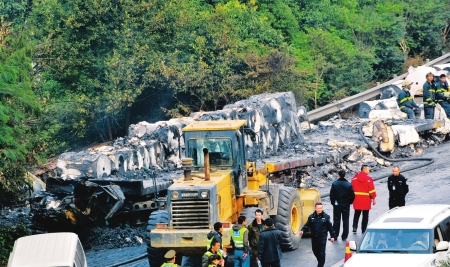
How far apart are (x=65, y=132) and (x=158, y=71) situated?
4483mm

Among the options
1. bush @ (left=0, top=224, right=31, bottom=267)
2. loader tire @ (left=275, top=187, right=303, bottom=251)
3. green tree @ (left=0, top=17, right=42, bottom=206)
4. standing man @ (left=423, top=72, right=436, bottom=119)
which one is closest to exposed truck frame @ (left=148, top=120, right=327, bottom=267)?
loader tire @ (left=275, top=187, right=303, bottom=251)

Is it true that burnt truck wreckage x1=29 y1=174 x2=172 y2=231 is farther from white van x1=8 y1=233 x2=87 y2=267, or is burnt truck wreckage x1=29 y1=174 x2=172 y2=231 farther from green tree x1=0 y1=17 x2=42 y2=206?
white van x1=8 y1=233 x2=87 y2=267

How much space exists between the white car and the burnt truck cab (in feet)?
8.36

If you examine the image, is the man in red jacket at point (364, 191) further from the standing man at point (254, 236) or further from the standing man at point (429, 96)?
the standing man at point (429, 96)

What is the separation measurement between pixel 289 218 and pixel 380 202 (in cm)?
507

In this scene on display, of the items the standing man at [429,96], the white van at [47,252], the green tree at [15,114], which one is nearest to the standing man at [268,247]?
the white van at [47,252]

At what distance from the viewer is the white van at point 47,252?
13625mm

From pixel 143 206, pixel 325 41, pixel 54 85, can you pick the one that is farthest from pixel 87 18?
pixel 143 206

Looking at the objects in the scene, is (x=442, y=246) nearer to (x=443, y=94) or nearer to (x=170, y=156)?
(x=170, y=156)

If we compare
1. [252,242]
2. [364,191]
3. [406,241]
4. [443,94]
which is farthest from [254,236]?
[443,94]

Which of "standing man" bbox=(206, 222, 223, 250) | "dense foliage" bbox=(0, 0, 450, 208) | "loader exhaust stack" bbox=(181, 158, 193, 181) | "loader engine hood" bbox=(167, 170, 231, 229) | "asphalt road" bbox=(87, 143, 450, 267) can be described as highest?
"dense foliage" bbox=(0, 0, 450, 208)

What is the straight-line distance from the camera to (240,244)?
14.4m

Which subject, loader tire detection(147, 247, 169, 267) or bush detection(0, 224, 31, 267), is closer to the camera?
loader tire detection(147, 247, 169, 267)

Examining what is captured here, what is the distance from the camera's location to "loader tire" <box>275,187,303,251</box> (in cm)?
1703
